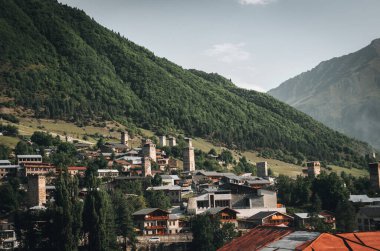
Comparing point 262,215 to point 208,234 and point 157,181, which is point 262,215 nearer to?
point 208,234

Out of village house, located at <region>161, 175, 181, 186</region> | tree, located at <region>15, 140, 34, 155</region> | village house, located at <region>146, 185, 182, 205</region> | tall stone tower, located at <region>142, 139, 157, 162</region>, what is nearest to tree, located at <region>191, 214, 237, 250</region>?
village house, located at <region>146, 185, 182, 205</region>

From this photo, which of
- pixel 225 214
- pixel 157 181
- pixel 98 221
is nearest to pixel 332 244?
pixel 98 221

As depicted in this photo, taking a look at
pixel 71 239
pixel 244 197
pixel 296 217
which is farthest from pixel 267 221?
pixel 71 239

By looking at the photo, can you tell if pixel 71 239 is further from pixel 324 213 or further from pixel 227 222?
pixel 324 213

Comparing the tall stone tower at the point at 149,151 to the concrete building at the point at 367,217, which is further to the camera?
the tall stone tower at the point at 149,151

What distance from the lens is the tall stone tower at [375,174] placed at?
494 feet

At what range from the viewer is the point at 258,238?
39312mm

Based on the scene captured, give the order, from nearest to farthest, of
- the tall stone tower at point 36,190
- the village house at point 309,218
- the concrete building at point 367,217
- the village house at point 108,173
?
Answer: 1. the village house at point 309,218
2. the concrete building at point 367,217
3. the tall stone tower at point 36,190
4. the village house at point 108,173

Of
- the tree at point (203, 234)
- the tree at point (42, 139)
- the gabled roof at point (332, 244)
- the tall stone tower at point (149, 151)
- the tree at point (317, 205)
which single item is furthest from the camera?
the tall stone tower at point (149, 151)

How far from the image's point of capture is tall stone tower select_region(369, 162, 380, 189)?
494 ft

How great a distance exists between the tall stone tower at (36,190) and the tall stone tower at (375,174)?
8095 cm

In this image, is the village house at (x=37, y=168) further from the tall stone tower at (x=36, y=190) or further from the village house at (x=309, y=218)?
the village house at (x=309, y=218)

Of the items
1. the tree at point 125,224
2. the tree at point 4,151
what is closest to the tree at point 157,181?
the tree at point 4,151

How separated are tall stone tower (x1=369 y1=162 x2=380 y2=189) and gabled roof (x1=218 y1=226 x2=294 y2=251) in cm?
11673
